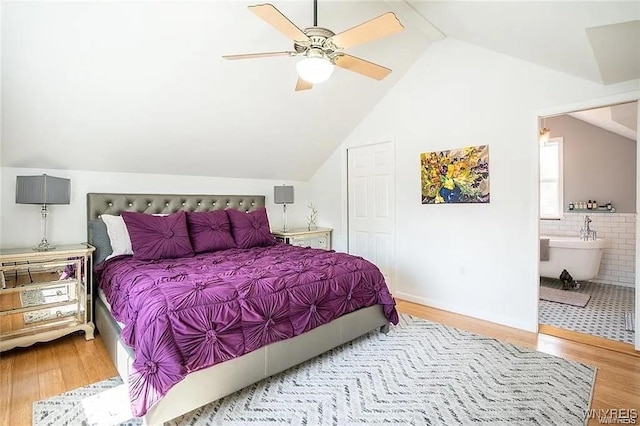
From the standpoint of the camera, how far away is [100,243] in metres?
3.21

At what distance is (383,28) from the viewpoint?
1975 mm

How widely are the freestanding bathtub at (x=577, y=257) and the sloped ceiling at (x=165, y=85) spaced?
3180 millimetres

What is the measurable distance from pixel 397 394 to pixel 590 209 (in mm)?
4551

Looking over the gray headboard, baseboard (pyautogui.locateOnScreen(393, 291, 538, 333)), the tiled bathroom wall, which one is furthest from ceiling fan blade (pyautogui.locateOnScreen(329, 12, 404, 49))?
the tiled bathroom wall

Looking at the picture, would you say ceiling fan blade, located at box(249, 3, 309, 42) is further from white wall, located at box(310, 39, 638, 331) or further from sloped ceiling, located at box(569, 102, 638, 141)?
sloped ceiling, located at box(569, 102, 638, 141)

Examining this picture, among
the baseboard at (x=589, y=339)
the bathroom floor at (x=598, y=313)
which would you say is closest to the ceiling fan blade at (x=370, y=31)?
the baseboard at (x=589, y=339)

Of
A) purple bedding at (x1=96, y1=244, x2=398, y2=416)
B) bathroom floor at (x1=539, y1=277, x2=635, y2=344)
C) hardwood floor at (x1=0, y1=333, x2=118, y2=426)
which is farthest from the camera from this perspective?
bathroom floor at (x1=539, y1=277, x2=635, y2=344)

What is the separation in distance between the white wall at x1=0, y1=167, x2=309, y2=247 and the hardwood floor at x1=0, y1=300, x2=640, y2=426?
1.00 metres

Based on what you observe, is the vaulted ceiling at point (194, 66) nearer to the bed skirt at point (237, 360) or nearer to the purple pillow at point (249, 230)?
the purple pillow at point (249, 230)

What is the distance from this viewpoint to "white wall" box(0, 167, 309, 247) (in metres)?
3.00

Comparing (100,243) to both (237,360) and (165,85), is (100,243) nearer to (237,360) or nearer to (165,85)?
(165,85)

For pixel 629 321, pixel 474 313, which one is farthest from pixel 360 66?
pixel 629 321

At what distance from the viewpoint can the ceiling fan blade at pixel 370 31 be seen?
1.89 meters

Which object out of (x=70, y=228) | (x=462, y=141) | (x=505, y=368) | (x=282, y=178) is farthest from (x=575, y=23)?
(x=70, y=228)
